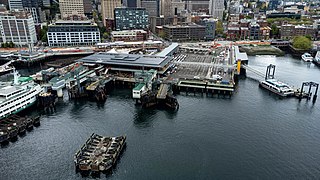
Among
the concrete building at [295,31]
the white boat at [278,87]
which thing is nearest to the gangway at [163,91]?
the white boat at [278,87]

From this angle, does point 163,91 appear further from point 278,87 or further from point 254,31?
point 254,31

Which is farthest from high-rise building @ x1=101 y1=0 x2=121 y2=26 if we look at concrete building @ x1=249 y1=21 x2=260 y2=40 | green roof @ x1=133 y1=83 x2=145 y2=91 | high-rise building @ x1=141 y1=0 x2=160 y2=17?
green roof @ x1=133 y1=83 x2=145 y2=91

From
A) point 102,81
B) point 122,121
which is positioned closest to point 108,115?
point 122,121

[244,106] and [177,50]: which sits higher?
[177,50]

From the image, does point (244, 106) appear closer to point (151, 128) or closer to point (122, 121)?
point (151, 128)

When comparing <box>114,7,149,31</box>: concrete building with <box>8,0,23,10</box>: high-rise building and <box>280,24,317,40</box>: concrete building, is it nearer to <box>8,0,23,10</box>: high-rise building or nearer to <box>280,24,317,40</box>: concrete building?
<box>8,0,23,10</box>: high-rise building

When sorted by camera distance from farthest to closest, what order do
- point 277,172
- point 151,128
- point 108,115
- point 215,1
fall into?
point 215,1, point 108,115, point 151,128, point 277,172
